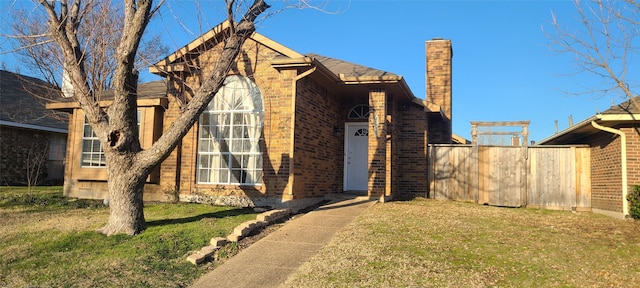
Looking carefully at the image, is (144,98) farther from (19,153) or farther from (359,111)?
→ (19,153)

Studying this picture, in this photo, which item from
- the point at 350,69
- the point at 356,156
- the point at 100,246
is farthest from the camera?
the point at 356,156

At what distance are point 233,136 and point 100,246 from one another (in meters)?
4.63

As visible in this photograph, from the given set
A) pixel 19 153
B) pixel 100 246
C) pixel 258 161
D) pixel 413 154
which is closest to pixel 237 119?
pixel 258 161

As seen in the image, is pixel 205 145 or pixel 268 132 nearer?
pixel 268 132

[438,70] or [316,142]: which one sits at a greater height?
[438,70]

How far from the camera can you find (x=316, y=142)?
11.6 metres

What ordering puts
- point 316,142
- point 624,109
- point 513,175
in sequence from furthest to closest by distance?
point 513,175
point 316,142
point 624,109

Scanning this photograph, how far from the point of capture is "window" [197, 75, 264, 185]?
10758mm

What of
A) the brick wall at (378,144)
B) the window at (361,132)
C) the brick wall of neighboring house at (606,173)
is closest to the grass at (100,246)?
the brick wall at (378,144)

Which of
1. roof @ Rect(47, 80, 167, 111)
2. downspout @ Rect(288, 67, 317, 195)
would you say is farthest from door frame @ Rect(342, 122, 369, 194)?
roof @ Rect(47, 80, 167, 111)

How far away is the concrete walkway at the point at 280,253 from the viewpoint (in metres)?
5.65

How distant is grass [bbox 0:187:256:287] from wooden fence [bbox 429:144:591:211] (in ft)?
22.9

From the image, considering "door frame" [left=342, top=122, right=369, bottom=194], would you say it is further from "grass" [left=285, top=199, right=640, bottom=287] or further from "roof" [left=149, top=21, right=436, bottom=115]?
"grass" [left=285, top=199, right=640, bottom=287]

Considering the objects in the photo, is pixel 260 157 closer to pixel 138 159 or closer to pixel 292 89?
pixel 292 89
